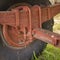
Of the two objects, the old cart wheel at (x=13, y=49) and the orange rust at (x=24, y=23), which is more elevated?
the orange rust at (x=24, y=23)

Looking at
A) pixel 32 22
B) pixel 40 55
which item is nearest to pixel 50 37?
pixel 32 22

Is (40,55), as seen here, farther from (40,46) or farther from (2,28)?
(2,28)

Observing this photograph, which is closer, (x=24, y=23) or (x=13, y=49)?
(x=24, y=23)

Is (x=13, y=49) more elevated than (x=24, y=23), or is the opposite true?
(x=24, y=23)

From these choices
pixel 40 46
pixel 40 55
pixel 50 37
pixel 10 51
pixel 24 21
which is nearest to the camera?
pixel 50 37

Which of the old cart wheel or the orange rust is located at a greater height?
the orange rust

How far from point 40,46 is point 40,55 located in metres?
0.25

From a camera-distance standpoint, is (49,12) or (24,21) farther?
(49,12)

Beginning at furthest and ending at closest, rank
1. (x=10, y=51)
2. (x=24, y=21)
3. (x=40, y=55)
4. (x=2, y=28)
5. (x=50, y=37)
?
1. (x=40, y=55)
2. (x=10, y=51)
3. (x=2, y=28)
4. (x=24, y=21)
5. (x=50, y=37)

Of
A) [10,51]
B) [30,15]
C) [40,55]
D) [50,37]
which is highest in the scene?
[30,15]

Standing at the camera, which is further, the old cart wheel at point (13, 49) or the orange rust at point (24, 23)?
the old cart wheel at point (13, 49)

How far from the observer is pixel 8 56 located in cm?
297

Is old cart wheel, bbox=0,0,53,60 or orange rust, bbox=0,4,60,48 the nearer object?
orange rust, bbox=0,4,60,48

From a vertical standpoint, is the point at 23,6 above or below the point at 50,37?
above
